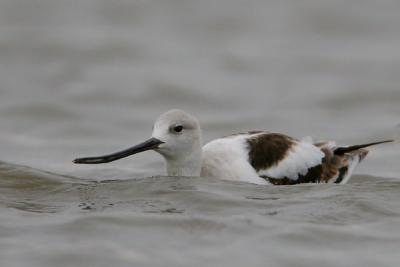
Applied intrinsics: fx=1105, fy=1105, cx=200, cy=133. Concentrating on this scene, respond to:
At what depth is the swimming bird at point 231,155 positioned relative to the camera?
33.0 ft

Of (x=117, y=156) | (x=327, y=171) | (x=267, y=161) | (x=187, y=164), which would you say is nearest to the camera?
(x=117, y=156)

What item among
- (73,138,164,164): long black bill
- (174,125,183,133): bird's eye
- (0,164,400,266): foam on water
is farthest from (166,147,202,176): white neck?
(73,138,164,164): long black bill

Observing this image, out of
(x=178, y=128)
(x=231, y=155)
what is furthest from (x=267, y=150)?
(x=178, y=128)

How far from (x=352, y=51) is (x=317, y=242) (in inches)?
353

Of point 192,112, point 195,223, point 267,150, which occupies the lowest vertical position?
point 195,223

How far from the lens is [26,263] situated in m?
7.70

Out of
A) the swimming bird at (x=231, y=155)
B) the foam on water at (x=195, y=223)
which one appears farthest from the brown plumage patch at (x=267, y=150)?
the foam on water at (x=195, y=223)

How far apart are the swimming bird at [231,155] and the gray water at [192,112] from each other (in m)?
0.23

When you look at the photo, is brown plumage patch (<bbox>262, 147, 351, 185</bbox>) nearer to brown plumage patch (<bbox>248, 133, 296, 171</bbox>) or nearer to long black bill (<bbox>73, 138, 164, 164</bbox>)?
brown plumage patch (<bbox>248, 133, 296, 171</bbox>)

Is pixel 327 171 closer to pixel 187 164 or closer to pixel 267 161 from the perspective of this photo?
pixel 267 161

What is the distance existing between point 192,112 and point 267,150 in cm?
451

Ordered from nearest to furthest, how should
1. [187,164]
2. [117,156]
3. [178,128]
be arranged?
[117,156] < [178,128] < [187,164]

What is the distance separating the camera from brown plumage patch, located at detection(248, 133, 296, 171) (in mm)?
10344

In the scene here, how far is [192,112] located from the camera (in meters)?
14.9
